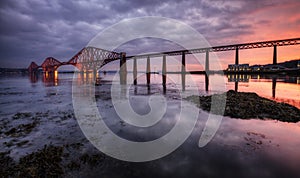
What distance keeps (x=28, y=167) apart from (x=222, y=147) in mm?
7984

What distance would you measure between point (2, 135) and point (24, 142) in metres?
2.04

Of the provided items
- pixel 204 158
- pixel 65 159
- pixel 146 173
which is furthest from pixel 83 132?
pixel 204 158

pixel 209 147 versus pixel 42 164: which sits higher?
pixel 42 164

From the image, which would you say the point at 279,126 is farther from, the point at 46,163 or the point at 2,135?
the point at 2,135

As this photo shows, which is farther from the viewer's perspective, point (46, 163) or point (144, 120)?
point (144, 120)

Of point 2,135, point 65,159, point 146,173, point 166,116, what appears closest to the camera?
point 146,173

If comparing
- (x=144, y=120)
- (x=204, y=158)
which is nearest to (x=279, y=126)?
(x=204, y=158)

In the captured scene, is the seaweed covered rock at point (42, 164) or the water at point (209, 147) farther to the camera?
the water at point (209, 147)

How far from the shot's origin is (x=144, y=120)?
1145 centimetres

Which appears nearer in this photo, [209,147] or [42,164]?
[42,164]

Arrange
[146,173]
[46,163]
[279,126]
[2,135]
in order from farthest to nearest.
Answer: [279,126] → [2,135] → [46,163] → [146,173]

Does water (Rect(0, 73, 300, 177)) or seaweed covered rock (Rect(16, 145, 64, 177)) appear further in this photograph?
water (Rect(0, 73, 300, 177))

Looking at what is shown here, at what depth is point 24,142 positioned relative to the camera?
23.6 feet

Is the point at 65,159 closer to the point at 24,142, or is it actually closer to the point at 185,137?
the point at 24,142
